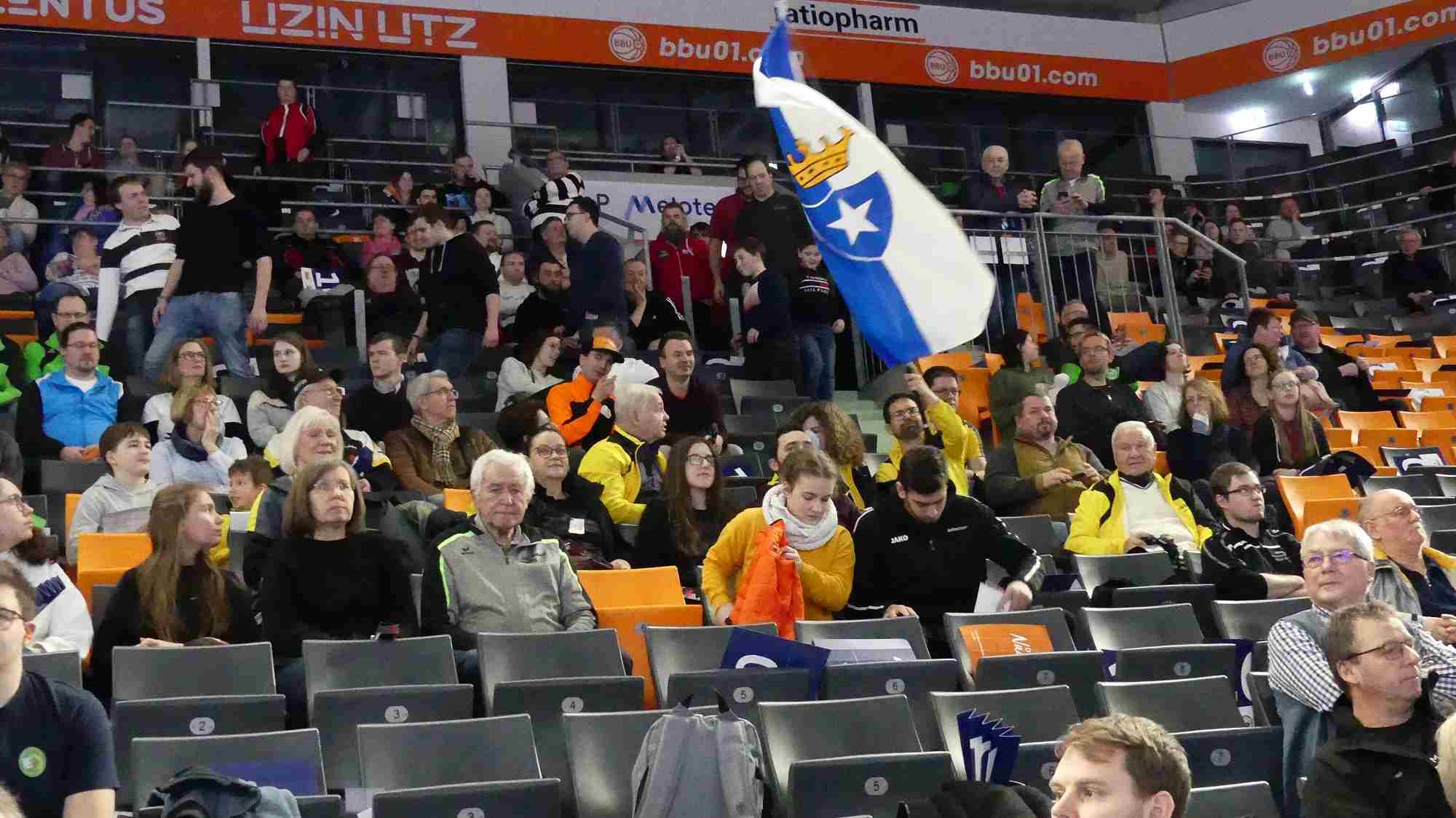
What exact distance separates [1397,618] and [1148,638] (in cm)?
159

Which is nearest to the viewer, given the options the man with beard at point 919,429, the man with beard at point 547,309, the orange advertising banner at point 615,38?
the man with beard at point 919,429

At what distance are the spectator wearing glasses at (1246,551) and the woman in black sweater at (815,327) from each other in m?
2.86

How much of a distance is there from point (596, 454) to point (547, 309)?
8.00ft

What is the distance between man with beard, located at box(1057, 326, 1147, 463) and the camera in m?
8.09

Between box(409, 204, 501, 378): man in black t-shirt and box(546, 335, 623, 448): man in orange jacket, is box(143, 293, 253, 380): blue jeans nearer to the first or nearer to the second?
box(409, 204, 501, 378): man in black t-shirt

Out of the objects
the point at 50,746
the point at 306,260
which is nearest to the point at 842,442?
the point at 50,746

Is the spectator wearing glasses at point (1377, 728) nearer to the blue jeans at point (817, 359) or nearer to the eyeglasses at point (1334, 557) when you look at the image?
the eyeglasses at point (1334, 557)

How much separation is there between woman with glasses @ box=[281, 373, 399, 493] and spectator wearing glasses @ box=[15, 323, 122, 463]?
2.74ft

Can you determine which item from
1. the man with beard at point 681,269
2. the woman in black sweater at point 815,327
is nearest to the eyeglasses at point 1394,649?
the woman in black sweater at point 815,327

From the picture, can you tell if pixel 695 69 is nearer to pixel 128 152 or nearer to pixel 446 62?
pixel 446 62

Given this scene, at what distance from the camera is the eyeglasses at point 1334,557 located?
4.80 meters

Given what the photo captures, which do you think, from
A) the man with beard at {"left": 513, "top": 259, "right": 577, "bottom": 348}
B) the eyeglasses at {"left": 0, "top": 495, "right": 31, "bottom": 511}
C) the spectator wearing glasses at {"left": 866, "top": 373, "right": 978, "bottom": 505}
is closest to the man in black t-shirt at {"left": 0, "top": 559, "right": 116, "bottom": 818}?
the eyeglasses at {"left": 0, "top": 495, "right": 31, "bottom": 511}

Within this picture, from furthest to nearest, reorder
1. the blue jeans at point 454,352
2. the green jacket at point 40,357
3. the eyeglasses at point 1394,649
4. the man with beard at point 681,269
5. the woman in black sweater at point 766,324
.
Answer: the man with beard at point 681,269
the woman in black sweater at point 766,324
the blue jeans at point 454,352
the green jacket at point 40,357
the eyeglasses at point 1394,649

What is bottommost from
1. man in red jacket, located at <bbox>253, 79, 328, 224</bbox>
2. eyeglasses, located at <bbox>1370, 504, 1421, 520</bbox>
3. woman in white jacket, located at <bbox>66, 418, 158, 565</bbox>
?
eyeglasses, located at <bbox>1370, 504, 1421, 520</bbox>
